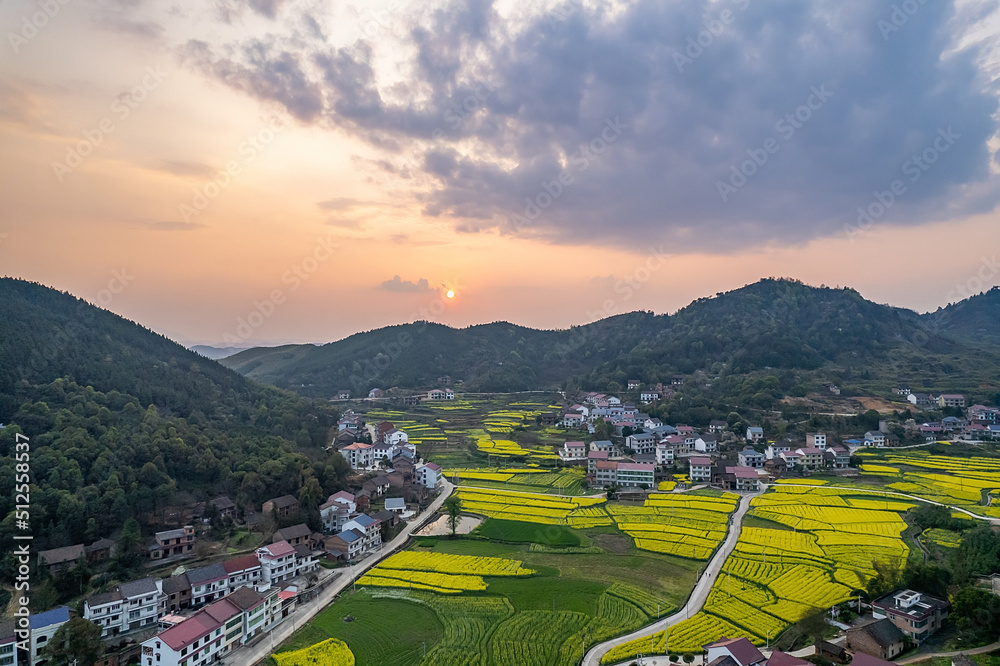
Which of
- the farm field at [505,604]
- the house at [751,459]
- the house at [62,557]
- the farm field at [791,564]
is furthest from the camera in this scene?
the house at [751,459]

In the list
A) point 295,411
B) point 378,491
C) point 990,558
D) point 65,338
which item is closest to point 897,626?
point 990,558

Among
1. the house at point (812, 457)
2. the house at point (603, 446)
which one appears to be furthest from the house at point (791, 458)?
the house at point (603, 446)

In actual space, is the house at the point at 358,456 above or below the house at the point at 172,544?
above

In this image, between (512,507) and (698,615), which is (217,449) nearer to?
(512,507)

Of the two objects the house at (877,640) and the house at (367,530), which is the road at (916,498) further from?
the house at (367,530)

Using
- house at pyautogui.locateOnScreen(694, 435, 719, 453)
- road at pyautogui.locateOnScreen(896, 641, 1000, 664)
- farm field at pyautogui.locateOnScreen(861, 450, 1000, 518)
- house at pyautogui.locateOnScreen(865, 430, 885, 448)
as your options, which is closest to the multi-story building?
house at pyautogui.locateOnScreen(694, 435, 719, 453)
